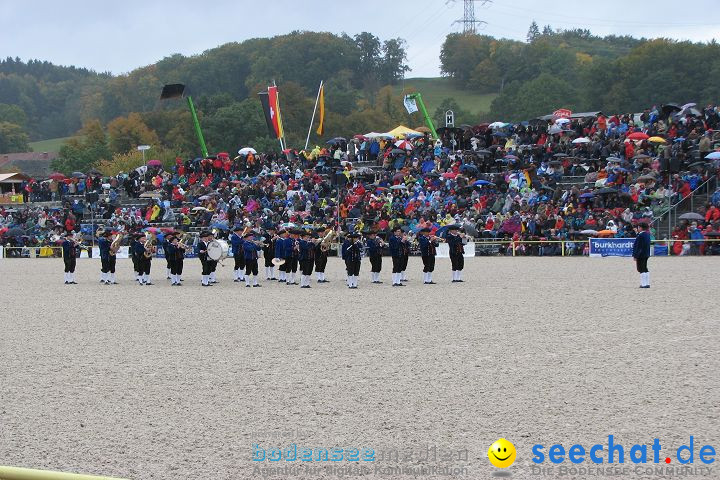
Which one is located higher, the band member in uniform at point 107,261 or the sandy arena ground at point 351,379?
the band member in uniform at point 107,261

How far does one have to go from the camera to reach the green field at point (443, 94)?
108 meters

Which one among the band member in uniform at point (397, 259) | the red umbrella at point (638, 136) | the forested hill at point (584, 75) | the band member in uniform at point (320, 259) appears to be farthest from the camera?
the forested hill at point (584, 75)

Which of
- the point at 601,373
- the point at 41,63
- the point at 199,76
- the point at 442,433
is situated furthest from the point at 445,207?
the point at 41,63

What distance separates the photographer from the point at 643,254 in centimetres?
2116

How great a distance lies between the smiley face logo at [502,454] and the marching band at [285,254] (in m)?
16.0

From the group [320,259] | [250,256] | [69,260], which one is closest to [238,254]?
[250,256]

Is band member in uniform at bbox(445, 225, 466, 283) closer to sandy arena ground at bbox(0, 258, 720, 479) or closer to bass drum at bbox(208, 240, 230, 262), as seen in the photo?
sandy arena ground at bbox(0, 258, 720, 479)

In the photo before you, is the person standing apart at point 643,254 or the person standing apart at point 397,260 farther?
the person standing apart at point 397,260

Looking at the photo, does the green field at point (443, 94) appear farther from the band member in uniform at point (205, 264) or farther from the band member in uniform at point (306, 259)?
the band member in uniform at point (306, 259)

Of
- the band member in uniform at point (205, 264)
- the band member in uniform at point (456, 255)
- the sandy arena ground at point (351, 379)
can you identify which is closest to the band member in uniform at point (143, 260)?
the band member in uniform at point (205, 264)

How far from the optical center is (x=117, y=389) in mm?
9992

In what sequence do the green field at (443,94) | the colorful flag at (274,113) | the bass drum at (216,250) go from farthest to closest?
1. the green field at (443,94)
2. the colorful flag at (274,113)
3. the bass drum at (216,250)

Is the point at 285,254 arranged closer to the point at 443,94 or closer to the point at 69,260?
the point at 69,260

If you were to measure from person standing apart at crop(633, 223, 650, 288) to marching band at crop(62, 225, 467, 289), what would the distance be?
4.54 metres
